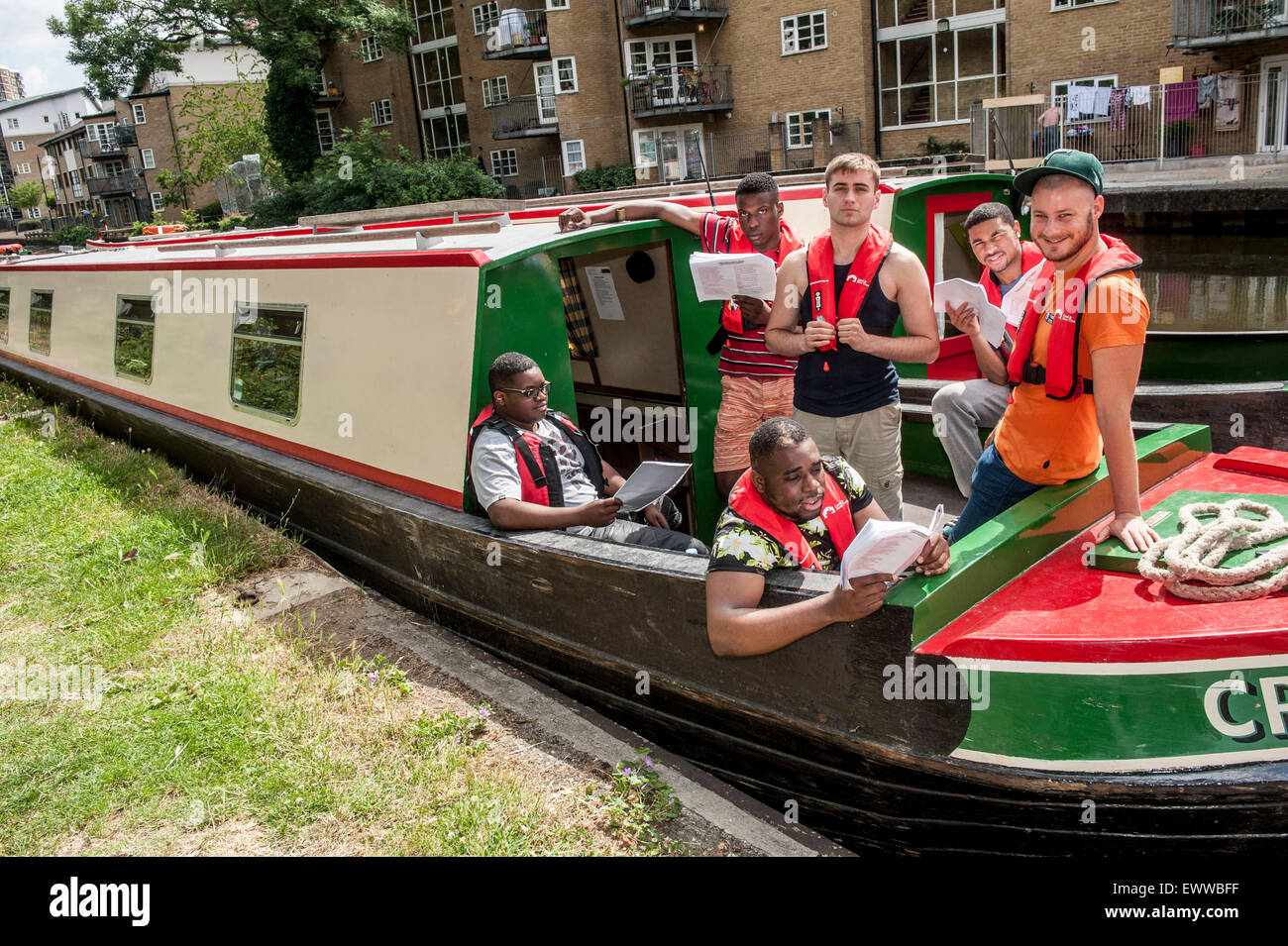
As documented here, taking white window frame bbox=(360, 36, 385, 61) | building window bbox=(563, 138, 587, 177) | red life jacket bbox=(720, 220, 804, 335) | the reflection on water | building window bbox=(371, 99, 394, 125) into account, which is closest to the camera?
red life jacket bbox=(720, 220, 804, 335)

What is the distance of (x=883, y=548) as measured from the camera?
242cm

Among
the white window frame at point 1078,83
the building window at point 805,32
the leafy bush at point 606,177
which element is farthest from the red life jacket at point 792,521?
the leafy bush at point 606,177

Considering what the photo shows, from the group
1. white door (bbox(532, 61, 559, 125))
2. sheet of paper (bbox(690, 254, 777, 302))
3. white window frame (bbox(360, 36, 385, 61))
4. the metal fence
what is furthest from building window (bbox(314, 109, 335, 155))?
sheet of paper (bbox(690, 254, 777, 302))

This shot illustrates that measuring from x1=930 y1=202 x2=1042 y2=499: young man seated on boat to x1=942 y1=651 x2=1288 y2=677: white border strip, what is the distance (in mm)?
1776

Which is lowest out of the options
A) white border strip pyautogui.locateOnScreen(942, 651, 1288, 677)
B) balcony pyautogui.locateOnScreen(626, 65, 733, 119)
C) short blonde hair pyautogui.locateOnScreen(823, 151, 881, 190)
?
white border strip pyautogui.locateOnScreen(942, 651, 1288, 677)

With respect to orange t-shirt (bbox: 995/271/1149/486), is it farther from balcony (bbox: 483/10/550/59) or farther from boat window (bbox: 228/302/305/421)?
balcony (bbox: 483/10/550/59)

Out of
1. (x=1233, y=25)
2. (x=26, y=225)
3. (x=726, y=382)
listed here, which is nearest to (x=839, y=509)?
(x=726, y=382)

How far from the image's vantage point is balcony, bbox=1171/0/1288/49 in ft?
64.7

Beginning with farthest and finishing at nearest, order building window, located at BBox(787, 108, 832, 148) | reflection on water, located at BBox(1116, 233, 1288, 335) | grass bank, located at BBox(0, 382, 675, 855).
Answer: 1. building window, located at BBox(787, 108, 832, 148)
2. reflection on water, located at BBox(1116, 233, 1288, 335)
3. grass bank, located at BBox(0, 382, 675, 855)

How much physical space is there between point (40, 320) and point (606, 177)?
22.5 meters

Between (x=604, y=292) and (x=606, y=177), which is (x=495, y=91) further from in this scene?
(x=604, y=292)

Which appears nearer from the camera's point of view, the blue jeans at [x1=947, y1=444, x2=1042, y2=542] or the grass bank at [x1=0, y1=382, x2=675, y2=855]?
the grass bank at [x1=0, y1=382, x2=675, y2=855]

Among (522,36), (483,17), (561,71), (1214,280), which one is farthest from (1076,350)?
(483,17)
